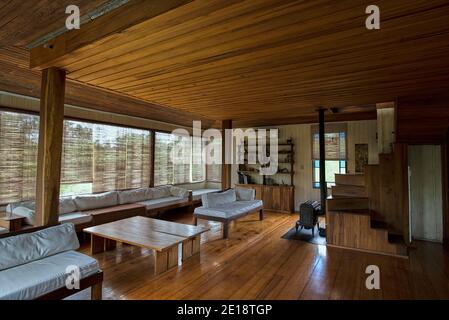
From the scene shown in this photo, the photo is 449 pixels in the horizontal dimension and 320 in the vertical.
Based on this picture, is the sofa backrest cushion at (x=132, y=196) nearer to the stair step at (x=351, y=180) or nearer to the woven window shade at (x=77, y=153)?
the woven window shade at (x=77, y=153)

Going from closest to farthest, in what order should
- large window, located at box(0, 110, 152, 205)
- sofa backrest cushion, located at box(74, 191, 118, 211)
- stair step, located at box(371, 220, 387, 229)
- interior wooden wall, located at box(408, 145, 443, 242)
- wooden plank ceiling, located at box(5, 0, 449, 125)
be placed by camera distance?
wooden plank ceiling, located at box(5, 0, 449, 125) < stair step, located at box(371, 220, 387, 229) < large window, located at box(0, 110, 152, 205) < interior wooden wall, located at box(408, 145, 443, 242) < sofa backrest cushion, located at box(74, 191, 118, 211)

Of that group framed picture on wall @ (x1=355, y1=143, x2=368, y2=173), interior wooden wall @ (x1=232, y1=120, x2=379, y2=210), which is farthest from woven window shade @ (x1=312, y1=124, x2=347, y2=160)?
framed picture on wall @ (x1=355, y1=143, x2=368, y2=173)

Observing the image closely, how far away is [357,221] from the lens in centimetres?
389

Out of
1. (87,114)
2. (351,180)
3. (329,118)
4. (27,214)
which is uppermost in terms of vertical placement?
(329,118)

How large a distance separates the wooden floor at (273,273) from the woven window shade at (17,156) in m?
1.61

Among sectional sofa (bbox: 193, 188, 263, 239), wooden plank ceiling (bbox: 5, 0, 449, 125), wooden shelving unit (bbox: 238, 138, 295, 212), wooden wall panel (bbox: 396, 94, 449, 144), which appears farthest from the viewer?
wooden shelving unit (bbox: 238, 138, 295, 212)

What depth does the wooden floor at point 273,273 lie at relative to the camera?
2.54m

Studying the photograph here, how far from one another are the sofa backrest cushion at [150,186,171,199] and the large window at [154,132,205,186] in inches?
15.2

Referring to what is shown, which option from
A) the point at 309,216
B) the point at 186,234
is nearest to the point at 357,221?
the point at 309,216

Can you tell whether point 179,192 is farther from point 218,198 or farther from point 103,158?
point 103,158

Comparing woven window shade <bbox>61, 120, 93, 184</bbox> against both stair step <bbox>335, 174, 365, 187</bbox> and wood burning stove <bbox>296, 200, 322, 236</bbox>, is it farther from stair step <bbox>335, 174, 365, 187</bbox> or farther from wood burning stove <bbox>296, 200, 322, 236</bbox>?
stair step <bbox>335, 174, 365, 187</bbox>

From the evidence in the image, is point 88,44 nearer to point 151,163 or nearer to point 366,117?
point 151,163

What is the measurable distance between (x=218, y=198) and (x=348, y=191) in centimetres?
261

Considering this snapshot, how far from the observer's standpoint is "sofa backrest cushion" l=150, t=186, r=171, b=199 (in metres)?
6.12
